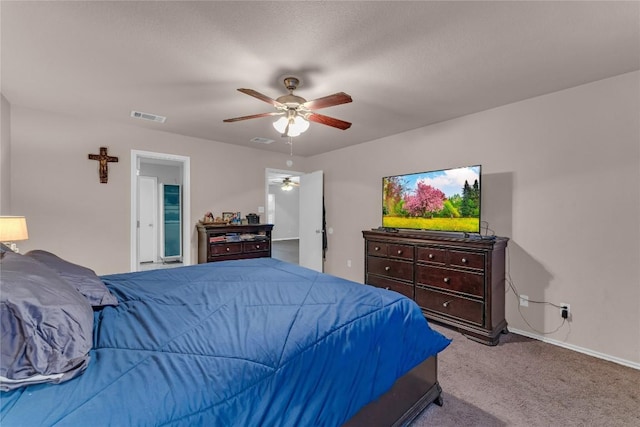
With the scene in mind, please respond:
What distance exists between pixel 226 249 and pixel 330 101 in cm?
294

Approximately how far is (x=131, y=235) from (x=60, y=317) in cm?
339

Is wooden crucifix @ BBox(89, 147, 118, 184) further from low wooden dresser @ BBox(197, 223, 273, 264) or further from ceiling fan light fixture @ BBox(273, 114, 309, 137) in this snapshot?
ceiling fan light fixture @ BBox(273, 114, 309, 137)

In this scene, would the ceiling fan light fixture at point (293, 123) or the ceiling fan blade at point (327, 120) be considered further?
the ceiling fan blade at point (327, 120)

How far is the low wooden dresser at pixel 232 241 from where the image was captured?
4.20 meters

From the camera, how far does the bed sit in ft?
2.72

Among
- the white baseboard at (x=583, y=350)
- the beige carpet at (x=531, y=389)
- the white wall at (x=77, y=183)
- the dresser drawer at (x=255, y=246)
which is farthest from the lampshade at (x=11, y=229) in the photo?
the white baseboard at (x=583, y=350)

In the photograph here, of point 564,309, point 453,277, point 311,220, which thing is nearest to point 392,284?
point 453,277

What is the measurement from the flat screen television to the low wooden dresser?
2.01 meters

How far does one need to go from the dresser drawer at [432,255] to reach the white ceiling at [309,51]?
5.25ft

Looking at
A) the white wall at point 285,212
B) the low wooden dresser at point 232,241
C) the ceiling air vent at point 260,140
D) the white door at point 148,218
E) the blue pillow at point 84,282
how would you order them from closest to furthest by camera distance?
the blue pillow at point 84,282, the low wooden dresser at point 232,241, the ceiling air vent at point 260,140, the white door at point 148,218, the white wall at point 285,212

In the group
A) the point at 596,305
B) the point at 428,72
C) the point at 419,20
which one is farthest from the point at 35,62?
the point at 596,305

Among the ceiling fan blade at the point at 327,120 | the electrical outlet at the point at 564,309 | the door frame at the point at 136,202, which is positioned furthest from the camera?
the door frame at the point at 136,202

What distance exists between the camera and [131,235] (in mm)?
3885

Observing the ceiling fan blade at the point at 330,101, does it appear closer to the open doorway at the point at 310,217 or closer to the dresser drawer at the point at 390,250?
the dresser drawer at the point at 390,250
